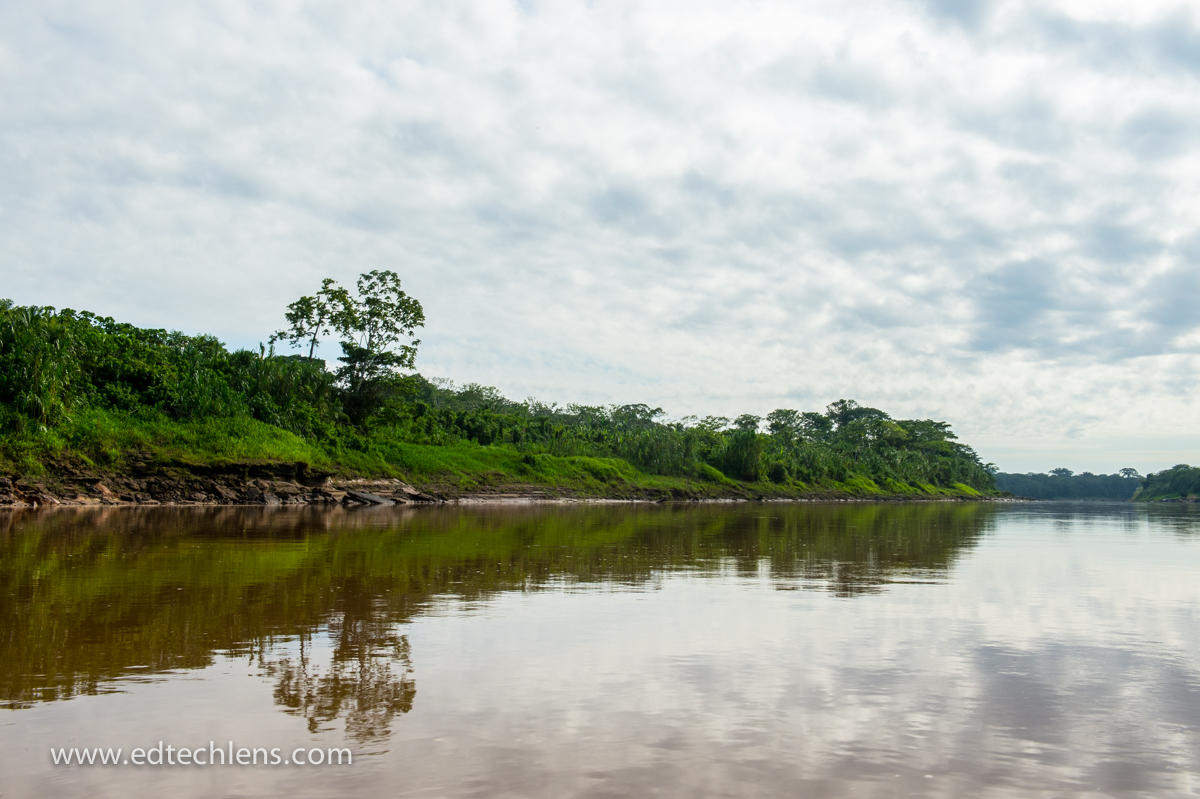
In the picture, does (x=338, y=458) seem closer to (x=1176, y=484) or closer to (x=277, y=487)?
(x=277, y=487)

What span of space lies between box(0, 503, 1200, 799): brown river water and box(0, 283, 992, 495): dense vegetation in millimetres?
26048

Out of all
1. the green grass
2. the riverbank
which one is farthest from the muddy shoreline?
the green grass

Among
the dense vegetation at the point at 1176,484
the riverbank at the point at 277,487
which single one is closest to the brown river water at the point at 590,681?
the riverbank at the point at 277,487

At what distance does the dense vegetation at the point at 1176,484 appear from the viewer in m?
167

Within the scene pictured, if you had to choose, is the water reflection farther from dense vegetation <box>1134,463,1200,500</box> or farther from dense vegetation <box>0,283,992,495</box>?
dense vegetation <box>1134,463,1200,500</box>

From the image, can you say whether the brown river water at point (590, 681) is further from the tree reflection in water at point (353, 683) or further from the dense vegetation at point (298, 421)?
the dense vegetation at point (298, 421)

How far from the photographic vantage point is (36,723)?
555 cm

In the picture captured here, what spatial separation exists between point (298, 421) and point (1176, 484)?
190911mm

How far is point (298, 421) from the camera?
2072 inches

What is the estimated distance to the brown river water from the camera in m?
4.87

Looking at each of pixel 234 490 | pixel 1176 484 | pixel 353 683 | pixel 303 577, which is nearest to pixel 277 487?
pixel 234 490

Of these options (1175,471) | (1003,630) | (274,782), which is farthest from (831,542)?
(1175,471)

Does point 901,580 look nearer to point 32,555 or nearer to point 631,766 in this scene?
point 631,766

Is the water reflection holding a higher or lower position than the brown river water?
lower
